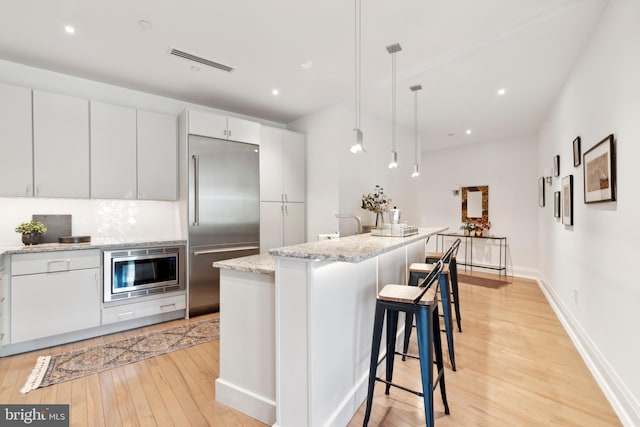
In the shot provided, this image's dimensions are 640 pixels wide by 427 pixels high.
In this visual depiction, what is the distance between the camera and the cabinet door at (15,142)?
2807mm

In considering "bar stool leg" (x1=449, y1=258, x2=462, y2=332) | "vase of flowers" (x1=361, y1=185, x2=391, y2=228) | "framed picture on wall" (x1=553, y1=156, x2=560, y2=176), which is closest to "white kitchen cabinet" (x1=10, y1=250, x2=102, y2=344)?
"vase of flowers" (x1=361, y1=185, x2=391, y2=228)

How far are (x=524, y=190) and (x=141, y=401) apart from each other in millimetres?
6724

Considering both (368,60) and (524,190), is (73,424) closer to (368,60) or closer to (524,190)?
(368,60)

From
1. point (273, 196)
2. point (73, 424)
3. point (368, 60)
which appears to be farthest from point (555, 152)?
point (73, 424)

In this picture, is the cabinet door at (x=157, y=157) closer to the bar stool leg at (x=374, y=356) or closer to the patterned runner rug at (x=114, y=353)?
the patterned runner rug at (x=114, y=353)

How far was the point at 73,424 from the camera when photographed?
1785 mm

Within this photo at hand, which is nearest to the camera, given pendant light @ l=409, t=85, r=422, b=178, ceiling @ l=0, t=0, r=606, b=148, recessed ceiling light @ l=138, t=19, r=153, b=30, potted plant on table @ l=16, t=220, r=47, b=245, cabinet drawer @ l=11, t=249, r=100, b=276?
ceiling @ l=0, t=0, r=606, b=148

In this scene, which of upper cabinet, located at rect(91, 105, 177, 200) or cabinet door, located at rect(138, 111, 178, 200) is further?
cabinet door, located at rect(138, 111, 178, 200)

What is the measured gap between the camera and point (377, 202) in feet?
14.3

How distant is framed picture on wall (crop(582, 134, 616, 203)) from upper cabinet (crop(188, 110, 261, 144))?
356 centimetres

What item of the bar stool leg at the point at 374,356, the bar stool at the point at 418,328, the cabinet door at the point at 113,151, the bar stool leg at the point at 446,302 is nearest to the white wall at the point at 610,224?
the bar stool leg at the point at 446,302

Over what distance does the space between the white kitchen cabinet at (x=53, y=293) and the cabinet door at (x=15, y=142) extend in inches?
28.4

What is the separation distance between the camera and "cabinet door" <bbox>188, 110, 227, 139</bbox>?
11.8 feet

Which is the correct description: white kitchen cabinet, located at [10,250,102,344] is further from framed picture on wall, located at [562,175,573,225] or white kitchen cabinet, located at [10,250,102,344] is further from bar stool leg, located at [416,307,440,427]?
framed picture on wall, located at [562,175,573,225]
